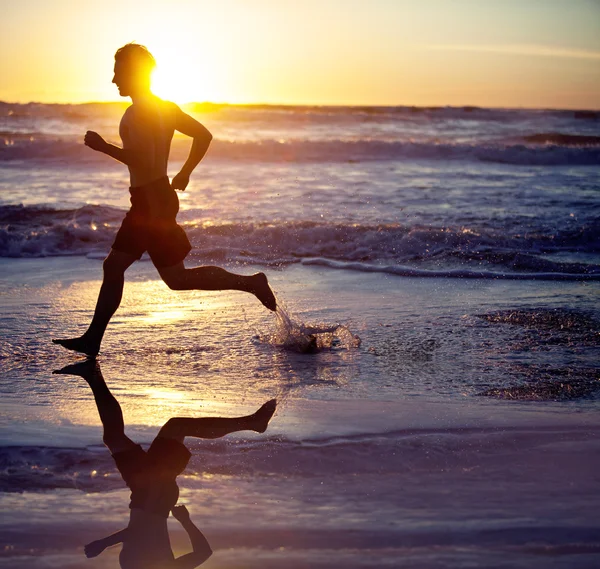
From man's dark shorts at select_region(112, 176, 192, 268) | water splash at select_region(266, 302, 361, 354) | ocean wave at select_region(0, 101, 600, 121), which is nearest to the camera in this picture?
man's dark shorts at select_region(112, 176, 192, 268)

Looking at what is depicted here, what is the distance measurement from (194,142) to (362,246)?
4.85 metres

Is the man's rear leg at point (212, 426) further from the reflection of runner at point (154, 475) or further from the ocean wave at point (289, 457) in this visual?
the ocean wave at point (289, 457)

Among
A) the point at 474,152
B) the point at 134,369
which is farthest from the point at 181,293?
the point at 474,152

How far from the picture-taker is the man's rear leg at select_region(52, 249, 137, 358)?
5.41m

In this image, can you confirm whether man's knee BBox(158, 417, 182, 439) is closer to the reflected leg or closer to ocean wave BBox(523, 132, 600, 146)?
the reflected leg

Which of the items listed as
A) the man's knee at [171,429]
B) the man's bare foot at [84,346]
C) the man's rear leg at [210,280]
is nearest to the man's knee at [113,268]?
the man's rear leg at [210,280]

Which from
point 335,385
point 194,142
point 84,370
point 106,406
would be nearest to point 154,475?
point 106,406

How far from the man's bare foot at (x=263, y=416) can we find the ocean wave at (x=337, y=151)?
1837 centimetres

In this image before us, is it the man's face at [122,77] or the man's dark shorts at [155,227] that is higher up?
the man's face at [122,77]

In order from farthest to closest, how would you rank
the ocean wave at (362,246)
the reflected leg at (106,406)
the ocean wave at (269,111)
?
the ocean wave at (269,111)
the ocean wave at (362,246)
the reflected leg at (106,406)

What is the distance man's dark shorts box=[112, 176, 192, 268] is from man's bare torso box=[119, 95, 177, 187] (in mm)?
76

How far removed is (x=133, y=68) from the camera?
502cm

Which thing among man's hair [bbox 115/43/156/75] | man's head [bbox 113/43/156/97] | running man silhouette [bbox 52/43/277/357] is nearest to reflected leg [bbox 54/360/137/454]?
running man silhouette [bbox 52/43/277/357]

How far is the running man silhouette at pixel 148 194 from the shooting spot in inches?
197
